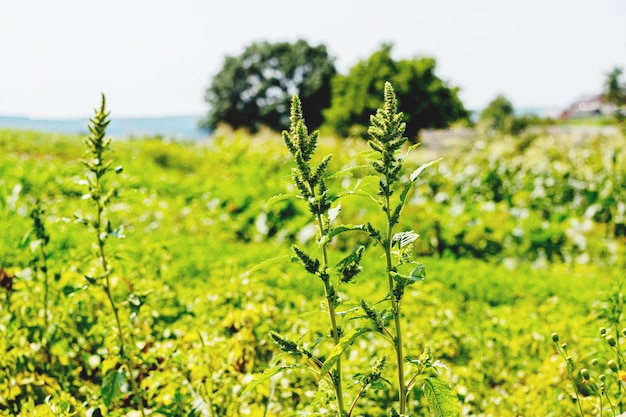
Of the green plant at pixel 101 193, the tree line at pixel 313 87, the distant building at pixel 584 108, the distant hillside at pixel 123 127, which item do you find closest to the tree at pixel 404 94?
the tree line at pixel 313 87

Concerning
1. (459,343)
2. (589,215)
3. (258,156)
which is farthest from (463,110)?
(459,343)

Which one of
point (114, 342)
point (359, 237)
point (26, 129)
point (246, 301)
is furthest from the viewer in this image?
point (26, 129)

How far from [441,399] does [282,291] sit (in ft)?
7.49

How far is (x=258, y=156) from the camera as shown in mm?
10992

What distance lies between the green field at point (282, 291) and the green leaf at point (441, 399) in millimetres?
54

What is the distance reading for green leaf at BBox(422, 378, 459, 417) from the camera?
4.20 feet

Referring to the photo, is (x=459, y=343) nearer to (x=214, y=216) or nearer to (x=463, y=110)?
(x=214, y=216)

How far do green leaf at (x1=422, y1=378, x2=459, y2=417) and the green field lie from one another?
0.05 m

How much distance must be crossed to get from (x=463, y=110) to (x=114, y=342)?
2591 centimetres

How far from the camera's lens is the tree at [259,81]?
49.5 metres

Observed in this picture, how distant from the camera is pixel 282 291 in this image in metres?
3.53

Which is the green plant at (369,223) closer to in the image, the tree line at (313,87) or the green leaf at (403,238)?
the green leaf at (403,238)

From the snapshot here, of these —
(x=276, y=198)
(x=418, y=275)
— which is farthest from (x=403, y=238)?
(x=276, y=198)

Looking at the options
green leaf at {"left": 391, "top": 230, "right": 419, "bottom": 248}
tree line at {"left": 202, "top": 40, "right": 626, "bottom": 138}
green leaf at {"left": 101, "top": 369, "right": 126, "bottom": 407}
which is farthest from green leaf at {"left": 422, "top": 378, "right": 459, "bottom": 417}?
tree line at {"left": 202, "top": 40, "right": 626, "bottom": 138}
